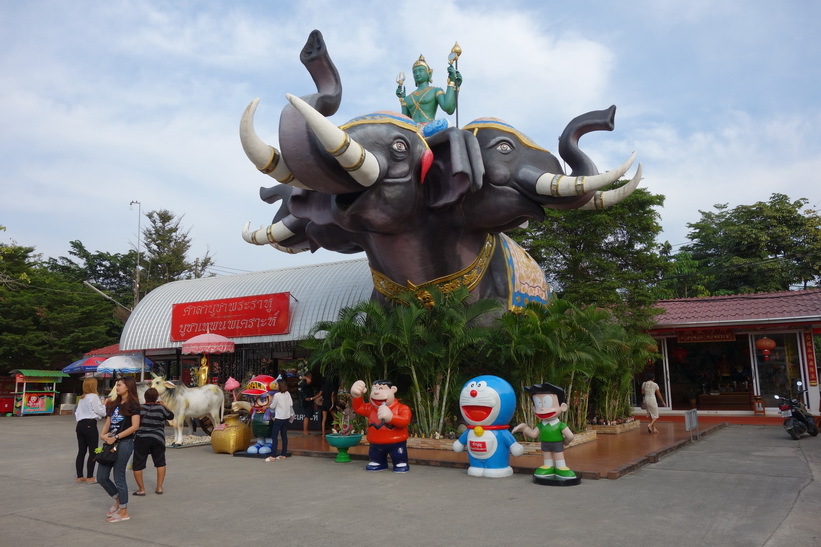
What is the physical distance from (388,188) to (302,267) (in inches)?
380

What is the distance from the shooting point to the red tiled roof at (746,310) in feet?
48.1

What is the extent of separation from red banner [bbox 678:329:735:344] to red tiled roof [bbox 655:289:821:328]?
576 mm

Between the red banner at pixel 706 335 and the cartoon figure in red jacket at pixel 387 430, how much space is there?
11.2m

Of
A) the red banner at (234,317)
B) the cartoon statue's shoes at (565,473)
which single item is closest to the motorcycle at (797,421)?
the cartoon statue's shoes at (565,473)

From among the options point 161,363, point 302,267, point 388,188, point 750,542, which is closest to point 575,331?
point 388,188

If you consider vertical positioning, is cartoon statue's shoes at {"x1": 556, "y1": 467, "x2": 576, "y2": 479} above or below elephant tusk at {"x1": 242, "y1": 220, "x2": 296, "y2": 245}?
below

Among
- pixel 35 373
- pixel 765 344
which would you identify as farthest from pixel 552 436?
pixel 35 373

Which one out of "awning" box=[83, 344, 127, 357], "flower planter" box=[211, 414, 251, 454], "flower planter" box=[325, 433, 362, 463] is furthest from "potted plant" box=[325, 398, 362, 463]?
"awning" box=[83, 344, 127, 357]

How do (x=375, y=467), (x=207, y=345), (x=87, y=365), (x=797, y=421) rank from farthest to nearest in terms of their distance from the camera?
(x=87, y=365) → (x=207, y=345) → (x=797, y=421) → (x=375, y=467)

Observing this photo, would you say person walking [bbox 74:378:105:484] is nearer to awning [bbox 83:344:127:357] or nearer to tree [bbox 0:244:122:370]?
awning [bbox 83:344:127:357]

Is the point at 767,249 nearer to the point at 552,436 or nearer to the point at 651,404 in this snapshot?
the point at 651,404

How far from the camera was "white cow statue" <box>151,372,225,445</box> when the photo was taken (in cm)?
1141

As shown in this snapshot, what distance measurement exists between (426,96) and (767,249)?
2025 cm

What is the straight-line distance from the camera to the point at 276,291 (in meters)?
16.5
